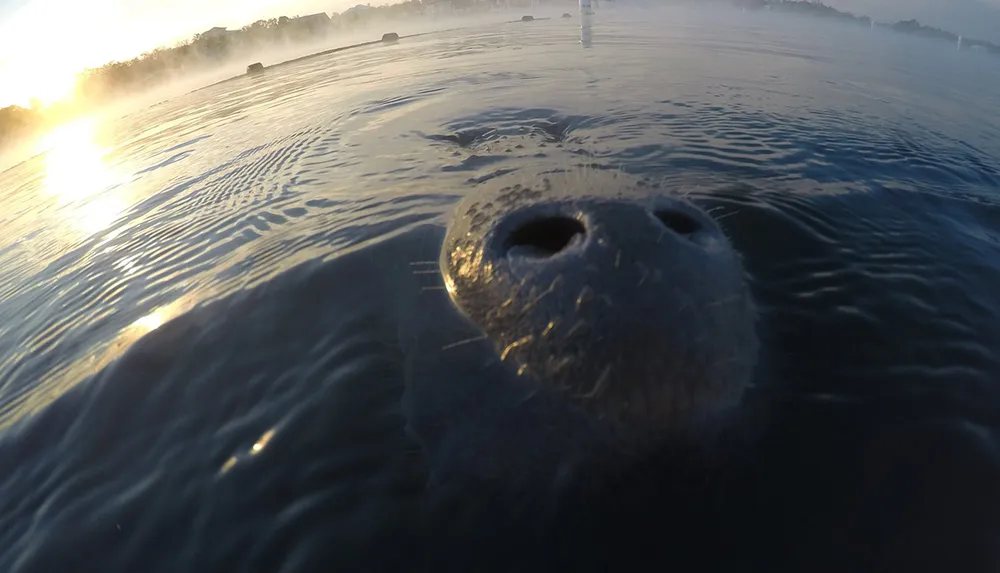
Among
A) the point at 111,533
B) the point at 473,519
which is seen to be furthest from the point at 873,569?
the point at 111,533

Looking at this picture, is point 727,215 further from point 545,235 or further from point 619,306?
point 619,306

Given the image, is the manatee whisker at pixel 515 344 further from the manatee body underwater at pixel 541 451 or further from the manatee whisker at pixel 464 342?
the manatee whisker at pixel 464 342

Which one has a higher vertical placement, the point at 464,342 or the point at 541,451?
the point at 464,342

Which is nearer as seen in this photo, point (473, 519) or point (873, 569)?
point (873, 569)

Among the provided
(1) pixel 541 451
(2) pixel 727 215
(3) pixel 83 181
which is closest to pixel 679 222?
(1) pixel 541 451

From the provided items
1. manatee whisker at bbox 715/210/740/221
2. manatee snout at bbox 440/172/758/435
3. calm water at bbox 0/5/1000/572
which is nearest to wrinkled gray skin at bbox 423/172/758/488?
manatee snout at bbox 440/172/758/435

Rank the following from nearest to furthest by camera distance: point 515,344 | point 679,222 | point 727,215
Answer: point 515,344 < point 679,222 < point 727,215

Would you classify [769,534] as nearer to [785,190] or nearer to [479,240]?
[479,240]
